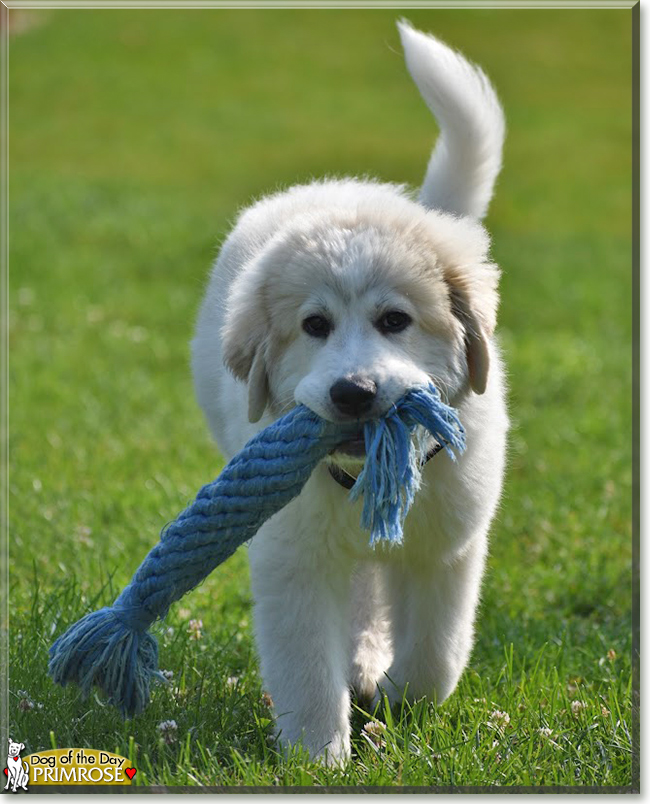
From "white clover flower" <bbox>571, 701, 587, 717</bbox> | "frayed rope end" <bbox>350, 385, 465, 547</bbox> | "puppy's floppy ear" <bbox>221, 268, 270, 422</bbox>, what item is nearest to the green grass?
"white clover flower" <bbox>571, 701, 587, 717</bbox>

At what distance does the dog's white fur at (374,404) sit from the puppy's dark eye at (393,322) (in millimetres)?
19

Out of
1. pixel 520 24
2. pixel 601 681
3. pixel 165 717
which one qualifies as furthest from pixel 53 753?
pixel 520 24

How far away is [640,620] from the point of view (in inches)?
161

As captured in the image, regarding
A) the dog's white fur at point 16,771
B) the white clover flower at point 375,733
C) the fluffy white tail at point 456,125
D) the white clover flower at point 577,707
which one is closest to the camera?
the dog's white fur at point 16,771

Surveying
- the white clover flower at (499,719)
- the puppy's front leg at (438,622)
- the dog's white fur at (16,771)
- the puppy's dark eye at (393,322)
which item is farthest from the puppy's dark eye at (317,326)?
the dog's white fur at (16,771)

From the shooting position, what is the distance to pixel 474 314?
3197 millimetres

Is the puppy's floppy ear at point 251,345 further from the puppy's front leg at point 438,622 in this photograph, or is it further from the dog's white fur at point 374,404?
the puppy's front leg at point 438,622

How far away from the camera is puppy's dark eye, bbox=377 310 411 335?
10.0 ft

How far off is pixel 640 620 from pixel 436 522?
1.19 meters

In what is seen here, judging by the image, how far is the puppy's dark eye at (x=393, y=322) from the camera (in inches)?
120

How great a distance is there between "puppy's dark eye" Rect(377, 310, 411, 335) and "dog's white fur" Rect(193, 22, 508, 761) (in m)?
0.02

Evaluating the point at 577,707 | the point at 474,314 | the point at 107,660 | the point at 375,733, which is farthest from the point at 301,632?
the point at 474,314

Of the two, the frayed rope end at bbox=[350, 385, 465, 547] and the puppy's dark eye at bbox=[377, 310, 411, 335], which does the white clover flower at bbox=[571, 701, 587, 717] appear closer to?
the frayed rope end at bbox=[350, 385, 465, 547]

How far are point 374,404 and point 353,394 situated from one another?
2.7 inches
